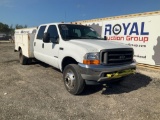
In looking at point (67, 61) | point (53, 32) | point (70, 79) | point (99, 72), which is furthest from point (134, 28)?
point (99, 72)

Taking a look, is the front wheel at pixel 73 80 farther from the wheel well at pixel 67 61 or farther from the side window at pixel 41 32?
the side window at pixel 41 32

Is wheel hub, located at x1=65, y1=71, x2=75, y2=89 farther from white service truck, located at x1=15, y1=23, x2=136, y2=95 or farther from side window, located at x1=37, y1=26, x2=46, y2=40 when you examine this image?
side window, located at x1=37, y1=26, x2=46, y2=40

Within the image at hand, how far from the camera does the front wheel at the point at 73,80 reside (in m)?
5.11

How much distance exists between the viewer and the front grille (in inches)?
191

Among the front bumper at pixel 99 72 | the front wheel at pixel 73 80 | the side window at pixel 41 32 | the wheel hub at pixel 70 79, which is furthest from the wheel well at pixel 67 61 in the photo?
the side window at pixel 41 32

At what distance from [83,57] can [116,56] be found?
92 centimetres

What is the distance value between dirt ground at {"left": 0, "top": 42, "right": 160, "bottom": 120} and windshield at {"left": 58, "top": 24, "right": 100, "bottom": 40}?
1.70 meters

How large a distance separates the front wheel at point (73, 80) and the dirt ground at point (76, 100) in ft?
0.61

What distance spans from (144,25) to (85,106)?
672cm

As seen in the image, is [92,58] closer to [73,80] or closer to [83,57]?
[83,57]

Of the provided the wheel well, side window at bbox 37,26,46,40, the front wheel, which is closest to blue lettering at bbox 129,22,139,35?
side window at bbox 37,26,46,40

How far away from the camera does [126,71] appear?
17.5 feet

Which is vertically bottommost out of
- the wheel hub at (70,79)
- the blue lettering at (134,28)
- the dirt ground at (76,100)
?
A: the dirt ground at (76,100)

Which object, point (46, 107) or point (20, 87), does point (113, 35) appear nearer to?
point (20, 87)
